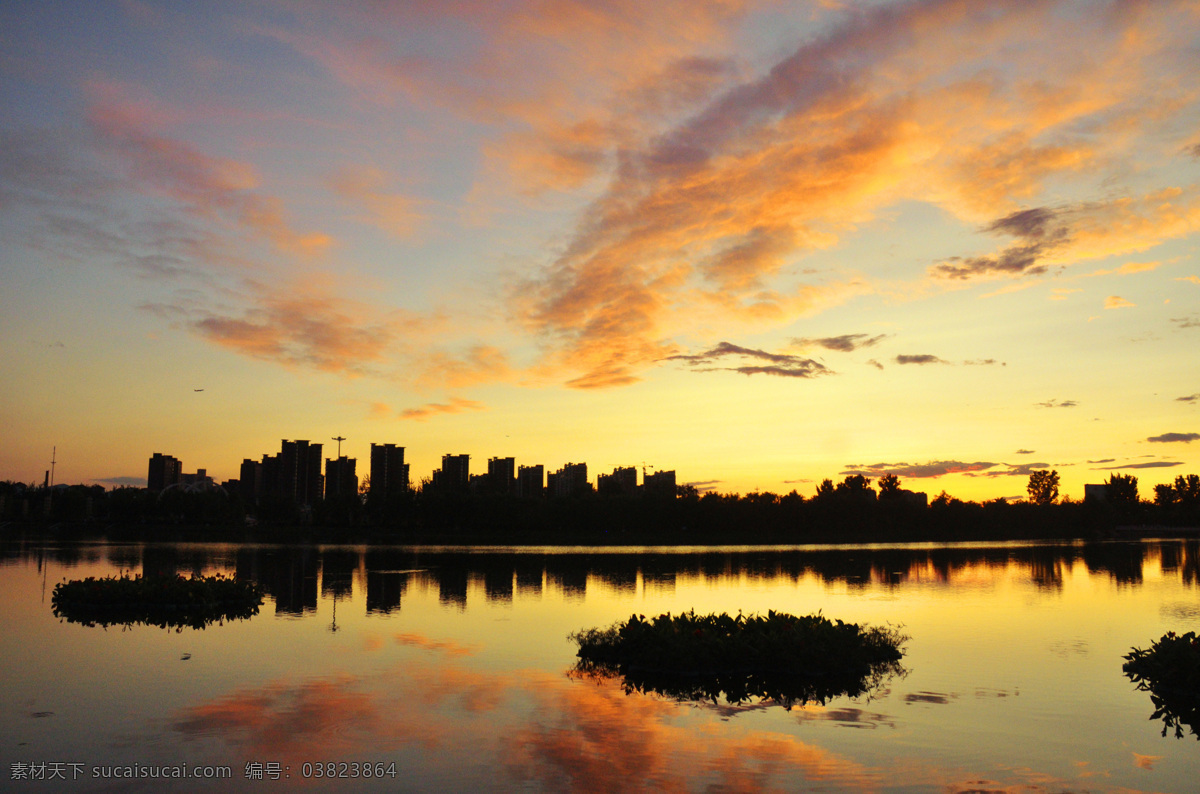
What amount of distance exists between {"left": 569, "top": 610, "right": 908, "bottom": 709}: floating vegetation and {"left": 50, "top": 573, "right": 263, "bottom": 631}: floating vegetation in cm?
1947

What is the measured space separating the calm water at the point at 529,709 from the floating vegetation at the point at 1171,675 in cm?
61

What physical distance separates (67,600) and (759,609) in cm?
3334

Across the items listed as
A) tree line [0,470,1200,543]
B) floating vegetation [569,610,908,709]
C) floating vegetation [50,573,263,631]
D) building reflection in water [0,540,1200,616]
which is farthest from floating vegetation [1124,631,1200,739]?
tree line [0,470,1200,543]

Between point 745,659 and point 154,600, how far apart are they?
28.0m

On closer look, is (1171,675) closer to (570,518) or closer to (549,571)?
(549,571)

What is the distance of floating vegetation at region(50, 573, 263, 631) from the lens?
35812mm

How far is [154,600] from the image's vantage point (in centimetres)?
3750

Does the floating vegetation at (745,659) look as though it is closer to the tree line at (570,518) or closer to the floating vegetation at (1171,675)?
the floating vegetation at (1171,675)

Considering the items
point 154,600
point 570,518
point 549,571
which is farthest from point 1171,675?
point 570,518

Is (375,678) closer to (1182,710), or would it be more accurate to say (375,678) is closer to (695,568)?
(1182,710)

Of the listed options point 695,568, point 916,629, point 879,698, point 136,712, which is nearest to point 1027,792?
point 879,698

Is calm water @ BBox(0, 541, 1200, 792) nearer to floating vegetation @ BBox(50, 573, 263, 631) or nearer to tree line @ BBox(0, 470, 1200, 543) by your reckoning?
floating vegetation @ BBox(50, 573, 263, 631)

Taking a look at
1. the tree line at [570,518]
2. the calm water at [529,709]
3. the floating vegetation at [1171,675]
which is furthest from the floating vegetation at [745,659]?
the tree line at [570,518]

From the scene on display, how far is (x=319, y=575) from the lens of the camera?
5978 cm
